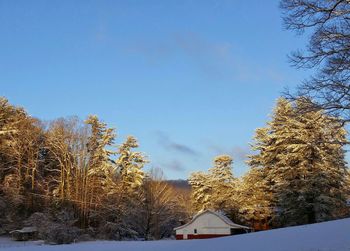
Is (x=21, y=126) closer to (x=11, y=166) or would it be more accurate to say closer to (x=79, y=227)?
(x=11, y=166)

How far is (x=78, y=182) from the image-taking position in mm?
62062

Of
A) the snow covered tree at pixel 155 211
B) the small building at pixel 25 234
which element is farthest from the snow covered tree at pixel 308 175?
the small building at pixel 25 234

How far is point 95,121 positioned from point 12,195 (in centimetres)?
1565

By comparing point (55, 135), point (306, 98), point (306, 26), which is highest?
point (55, 135)

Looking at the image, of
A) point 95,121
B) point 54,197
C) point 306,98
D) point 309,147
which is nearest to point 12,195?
point 54,197

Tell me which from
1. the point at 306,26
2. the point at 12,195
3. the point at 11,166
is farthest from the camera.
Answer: the point at 11,166

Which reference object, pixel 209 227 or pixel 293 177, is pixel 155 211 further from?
pixel 293 177

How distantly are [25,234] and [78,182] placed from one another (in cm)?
995

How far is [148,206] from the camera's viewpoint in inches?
2472

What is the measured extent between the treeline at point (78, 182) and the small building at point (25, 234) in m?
1.15

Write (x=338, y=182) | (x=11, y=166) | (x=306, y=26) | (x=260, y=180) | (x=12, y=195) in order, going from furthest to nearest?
(x=11, y=166) < (x=12, y=195) < (x=260, y=180) < (x=338, y=182) < (x=306, y=26)

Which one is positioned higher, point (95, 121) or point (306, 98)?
point (95, 121)

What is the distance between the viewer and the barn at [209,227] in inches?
2197

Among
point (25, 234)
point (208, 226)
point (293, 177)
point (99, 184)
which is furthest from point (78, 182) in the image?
point (293, 177)
